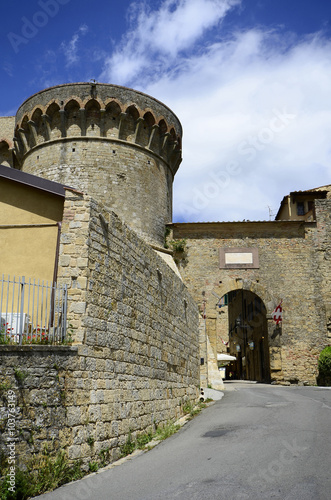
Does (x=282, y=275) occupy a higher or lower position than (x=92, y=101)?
lower

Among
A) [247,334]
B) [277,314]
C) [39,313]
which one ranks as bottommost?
[39,313]

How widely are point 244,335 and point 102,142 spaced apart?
20.0 m

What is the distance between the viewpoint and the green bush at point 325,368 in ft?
61.7

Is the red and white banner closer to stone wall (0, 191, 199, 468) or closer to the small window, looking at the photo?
the small window

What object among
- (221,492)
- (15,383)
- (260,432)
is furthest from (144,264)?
(221,492)

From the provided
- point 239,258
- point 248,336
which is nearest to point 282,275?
point 239,258

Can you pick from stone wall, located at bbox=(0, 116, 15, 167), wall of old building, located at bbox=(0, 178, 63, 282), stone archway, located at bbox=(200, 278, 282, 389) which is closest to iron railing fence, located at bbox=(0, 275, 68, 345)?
wall of old building, located at bbox=(0, 178, 63, 282)

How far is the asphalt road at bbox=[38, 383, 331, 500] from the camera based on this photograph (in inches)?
173

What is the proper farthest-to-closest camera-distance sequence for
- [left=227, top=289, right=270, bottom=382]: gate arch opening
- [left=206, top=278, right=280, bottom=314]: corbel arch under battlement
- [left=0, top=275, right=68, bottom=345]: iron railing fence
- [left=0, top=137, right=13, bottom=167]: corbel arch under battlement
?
1. [left=227, top=289, right=270, bottom=382]: gate arch opening
2. [left=0, top=137, right=13, bottom=167]: corbel arch under battlement
3. [left=206, top=278, right=280, bottom=314]: corbel arch under battlement
4. [left=0, top=275, right=68, bottom=345]: iron railing fence

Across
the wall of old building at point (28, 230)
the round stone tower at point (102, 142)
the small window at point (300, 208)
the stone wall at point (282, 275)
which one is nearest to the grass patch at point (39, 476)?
the wall of old building at point (28, 230)

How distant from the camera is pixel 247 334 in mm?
31562

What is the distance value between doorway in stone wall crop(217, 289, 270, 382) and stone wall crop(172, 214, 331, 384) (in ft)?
2.78

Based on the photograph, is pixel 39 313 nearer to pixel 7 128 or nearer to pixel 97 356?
pixel 97 356

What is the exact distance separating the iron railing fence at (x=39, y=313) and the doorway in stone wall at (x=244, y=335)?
51.8ft
